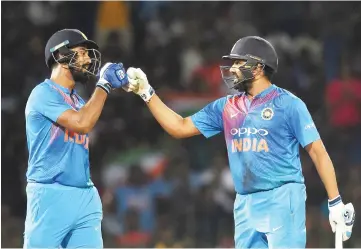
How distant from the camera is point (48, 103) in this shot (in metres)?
7.15

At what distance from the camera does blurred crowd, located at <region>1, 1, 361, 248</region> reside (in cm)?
1130

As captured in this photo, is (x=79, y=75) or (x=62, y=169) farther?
(x=79, y=75)

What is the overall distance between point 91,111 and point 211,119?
1067mm

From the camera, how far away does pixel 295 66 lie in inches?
520

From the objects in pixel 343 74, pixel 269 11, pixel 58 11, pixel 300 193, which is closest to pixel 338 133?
pixel 343 74

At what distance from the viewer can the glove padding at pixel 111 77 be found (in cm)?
713

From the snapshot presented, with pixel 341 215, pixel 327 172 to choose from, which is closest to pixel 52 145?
pixel 327 172

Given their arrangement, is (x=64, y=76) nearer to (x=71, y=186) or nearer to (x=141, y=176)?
(x=71, y=186)

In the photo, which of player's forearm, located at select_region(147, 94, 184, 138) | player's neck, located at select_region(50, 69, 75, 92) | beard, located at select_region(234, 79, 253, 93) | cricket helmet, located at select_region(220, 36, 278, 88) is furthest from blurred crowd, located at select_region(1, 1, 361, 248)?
cricket helmet, located at select_region(220, 36, 278, 88)

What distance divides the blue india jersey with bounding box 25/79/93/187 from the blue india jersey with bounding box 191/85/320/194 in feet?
4.04

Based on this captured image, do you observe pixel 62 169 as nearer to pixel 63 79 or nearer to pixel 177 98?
pixel 63 79

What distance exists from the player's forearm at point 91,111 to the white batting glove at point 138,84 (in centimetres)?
53

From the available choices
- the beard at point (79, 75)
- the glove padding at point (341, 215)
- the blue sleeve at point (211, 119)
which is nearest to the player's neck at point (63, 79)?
the beard at point (79, 75)

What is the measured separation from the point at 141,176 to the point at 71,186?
4503 millimetres
